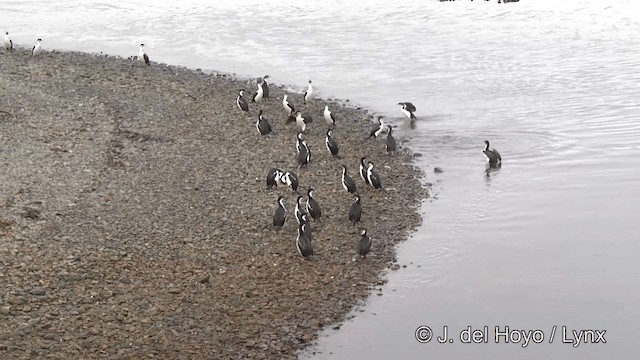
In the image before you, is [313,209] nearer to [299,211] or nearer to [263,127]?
[299,211]

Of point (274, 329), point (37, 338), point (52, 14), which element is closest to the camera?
point (37, 338)

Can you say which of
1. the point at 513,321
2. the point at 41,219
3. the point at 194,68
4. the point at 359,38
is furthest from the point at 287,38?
the point at 513,321

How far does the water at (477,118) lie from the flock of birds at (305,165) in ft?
2.49

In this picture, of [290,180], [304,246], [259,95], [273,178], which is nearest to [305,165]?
[273,178]

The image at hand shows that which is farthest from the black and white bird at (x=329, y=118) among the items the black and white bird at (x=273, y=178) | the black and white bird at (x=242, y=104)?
the black and white bird at (x=273, y=178)

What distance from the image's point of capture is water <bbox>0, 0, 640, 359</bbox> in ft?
45.1

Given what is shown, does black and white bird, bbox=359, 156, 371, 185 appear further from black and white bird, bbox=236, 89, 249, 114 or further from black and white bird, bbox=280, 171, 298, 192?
black and white bird, bbox=236, 89, 249, 114

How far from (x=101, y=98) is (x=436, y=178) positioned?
31.9ft

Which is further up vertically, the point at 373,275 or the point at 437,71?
the point at 437,71

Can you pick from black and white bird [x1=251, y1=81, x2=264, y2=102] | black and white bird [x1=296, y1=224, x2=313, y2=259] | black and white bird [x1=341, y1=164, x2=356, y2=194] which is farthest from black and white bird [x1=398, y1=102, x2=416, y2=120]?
black and white bird [x1=296, y1=224, x2=313, y2=259]

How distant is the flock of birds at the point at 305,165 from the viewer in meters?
15.5

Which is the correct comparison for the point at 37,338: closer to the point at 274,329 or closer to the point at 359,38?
the point at 274,329

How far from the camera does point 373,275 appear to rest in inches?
580

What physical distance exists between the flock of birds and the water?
0.76 meters
